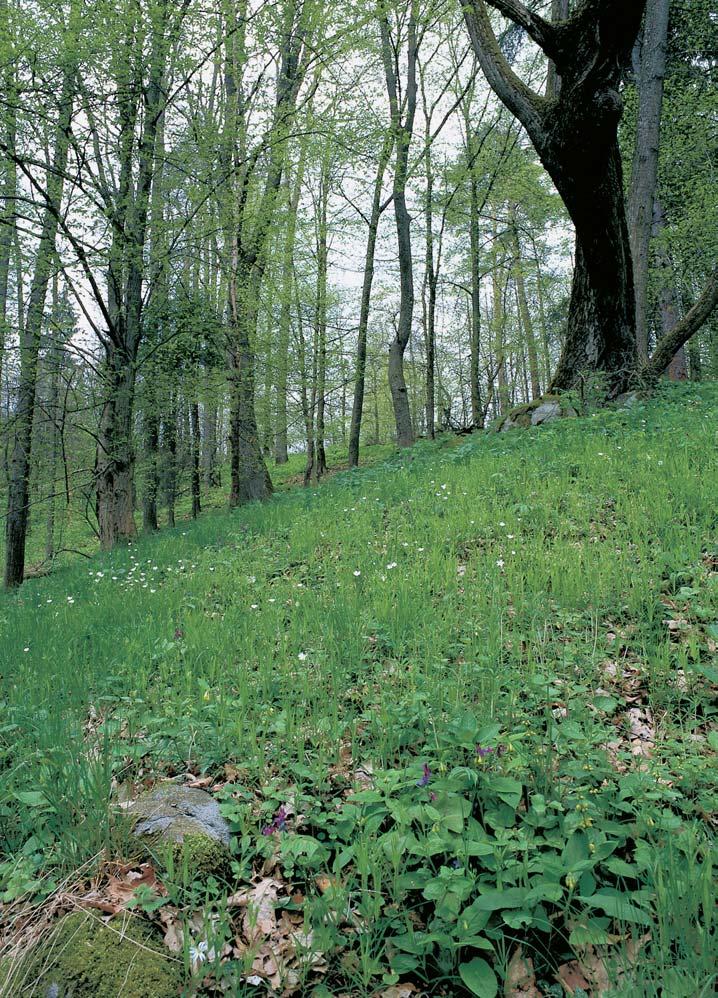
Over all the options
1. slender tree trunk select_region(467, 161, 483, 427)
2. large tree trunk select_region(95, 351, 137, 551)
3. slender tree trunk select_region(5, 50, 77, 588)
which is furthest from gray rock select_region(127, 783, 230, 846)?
slender tree trunk select_region(467, 161, 483, 427)

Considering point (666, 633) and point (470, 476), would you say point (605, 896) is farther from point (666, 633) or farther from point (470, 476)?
point (470, 476)

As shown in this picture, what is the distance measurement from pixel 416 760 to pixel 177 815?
3.00 feet

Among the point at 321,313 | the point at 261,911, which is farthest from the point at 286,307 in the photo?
the point at 261,911

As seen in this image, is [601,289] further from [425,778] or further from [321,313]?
[321,313]

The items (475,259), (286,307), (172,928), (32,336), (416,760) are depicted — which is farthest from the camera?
(475,259)

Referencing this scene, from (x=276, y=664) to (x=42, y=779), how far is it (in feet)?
4.24

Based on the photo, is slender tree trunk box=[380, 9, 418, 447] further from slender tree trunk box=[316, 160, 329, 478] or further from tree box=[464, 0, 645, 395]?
tree box=[464, 0, 645, 395]

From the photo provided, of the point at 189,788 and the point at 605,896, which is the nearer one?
the point at 605,896

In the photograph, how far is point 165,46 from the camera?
798 cm

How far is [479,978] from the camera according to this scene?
139 cm

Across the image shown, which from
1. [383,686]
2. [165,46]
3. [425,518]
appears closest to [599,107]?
[425,518]

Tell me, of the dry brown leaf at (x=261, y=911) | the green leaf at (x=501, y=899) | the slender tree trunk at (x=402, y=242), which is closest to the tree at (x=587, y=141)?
the slender tree trunk at (x=402, y=242)

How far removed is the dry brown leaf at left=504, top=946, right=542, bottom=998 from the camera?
1413mm

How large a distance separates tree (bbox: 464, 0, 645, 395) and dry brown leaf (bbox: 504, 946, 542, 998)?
7949 millimetres
